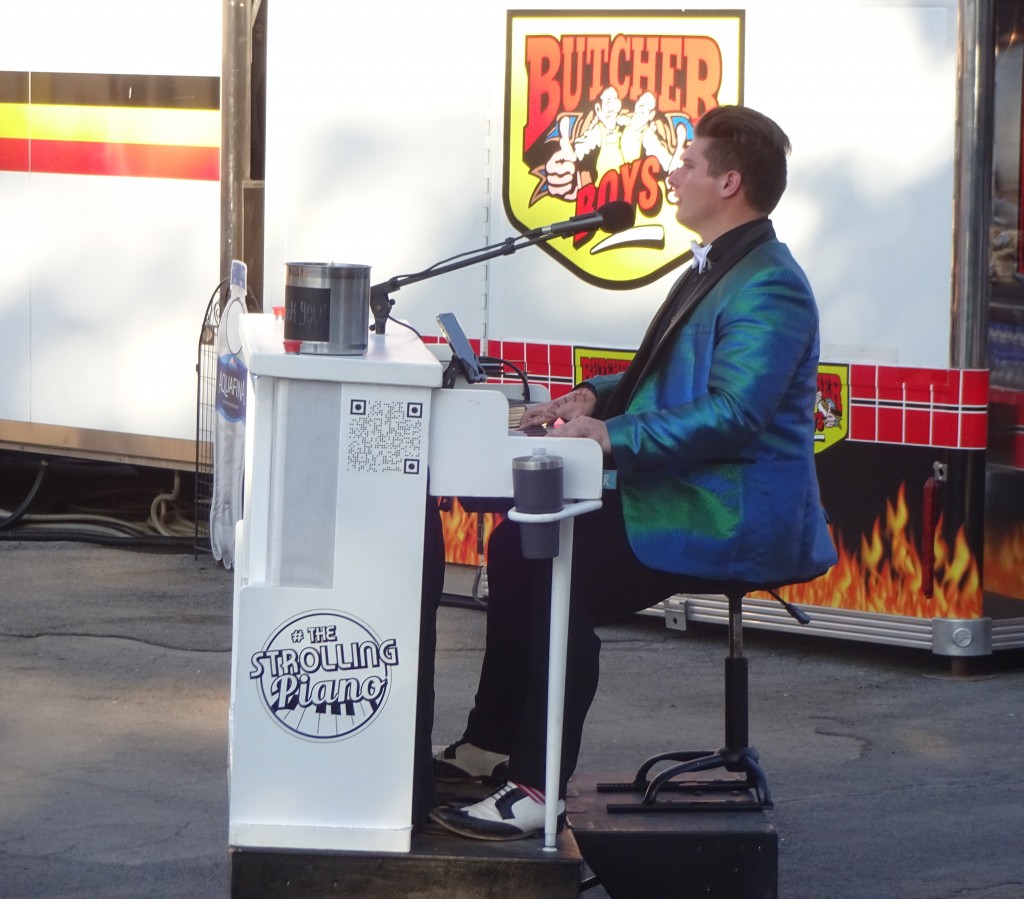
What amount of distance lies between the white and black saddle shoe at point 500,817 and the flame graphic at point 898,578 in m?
2.89

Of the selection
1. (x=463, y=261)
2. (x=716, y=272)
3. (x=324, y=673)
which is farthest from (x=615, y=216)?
(x=324, y=673)

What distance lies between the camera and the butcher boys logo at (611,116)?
636cm

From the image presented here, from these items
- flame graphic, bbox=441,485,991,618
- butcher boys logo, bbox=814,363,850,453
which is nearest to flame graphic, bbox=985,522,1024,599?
flame graphic, bbox=441,485,991,618

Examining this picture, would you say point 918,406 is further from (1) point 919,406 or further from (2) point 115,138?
(2) point 115,138

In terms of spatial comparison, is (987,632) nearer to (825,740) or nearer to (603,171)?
(825,740)

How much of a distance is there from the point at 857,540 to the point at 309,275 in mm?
3364

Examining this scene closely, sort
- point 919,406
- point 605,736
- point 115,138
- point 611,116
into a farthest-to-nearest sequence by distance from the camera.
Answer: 1. point 115,138
2. point 611,116
3. point 919,406
4. point 605,736

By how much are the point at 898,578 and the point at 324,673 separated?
10.8ft

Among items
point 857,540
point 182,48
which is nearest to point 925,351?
point 857,540

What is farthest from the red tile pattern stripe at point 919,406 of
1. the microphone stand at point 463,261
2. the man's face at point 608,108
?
the microphone stand at point 463,261

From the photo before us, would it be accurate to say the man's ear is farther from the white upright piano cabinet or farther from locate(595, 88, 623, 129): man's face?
locate(595, 88, 623, 129): man's face

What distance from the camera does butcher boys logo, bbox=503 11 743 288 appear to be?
6363mm

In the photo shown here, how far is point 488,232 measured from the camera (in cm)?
683

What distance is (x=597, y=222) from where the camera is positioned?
362cm
